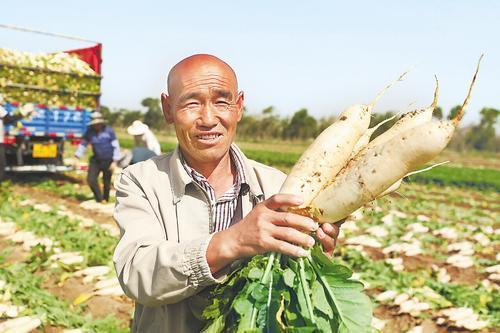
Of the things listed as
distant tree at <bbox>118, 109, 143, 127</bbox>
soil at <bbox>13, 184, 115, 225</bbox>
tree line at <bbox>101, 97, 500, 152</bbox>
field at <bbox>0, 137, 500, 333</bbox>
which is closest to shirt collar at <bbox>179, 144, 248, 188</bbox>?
field at <bbox>0, 137, 500, 333</bbox>

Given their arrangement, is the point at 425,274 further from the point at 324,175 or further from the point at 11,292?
the point at 324,175

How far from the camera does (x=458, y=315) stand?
15.9ft

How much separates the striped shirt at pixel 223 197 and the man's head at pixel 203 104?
7 cm

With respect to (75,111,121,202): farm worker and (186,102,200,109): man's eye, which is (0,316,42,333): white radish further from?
(75,111,121,202): farm worker

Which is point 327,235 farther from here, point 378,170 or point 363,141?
point 363,141

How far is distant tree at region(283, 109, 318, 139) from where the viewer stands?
230 ft

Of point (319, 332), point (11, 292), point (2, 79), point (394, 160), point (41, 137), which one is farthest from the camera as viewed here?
point (41, 137)

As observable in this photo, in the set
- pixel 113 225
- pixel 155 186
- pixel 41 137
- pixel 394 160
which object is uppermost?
pixel 394 160

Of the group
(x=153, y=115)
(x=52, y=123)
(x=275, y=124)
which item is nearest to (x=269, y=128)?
(x=275, y=124)

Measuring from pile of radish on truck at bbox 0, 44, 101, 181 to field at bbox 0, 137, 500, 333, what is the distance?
1.28m

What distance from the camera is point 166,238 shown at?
1.79 metres

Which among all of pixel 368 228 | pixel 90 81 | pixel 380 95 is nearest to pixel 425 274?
pixel 368 228

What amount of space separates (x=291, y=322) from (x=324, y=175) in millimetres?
521

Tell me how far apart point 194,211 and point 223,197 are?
0.15 m
